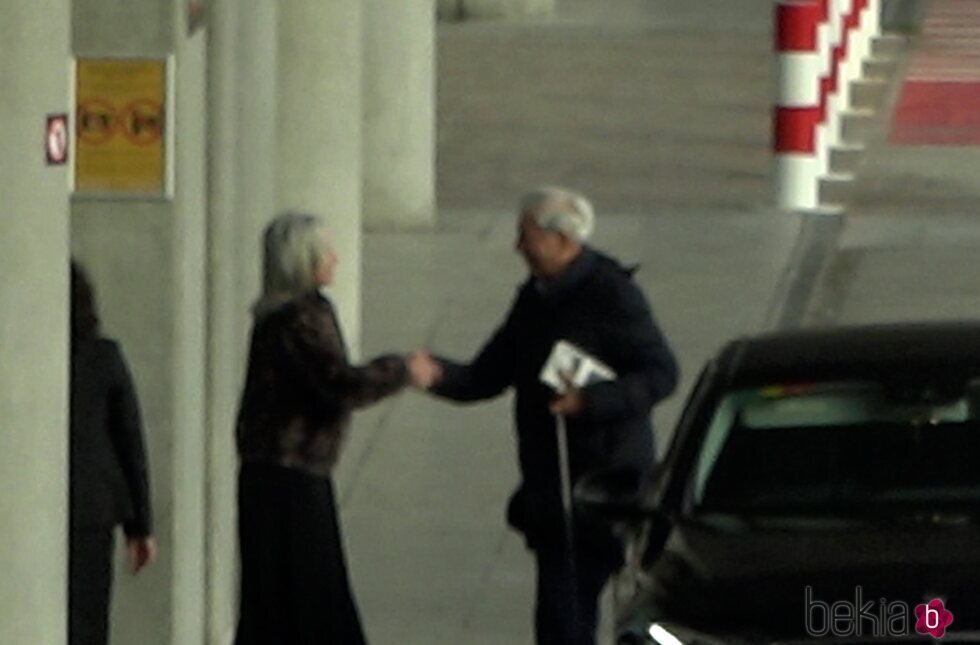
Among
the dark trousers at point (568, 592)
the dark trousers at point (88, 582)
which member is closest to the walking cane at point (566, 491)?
the dark trousers at point (568, 592)

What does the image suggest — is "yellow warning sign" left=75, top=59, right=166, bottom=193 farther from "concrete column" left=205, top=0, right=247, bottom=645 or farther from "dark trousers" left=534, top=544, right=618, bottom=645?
"dark trousers" left=534, top=544, right=618, bottom=645

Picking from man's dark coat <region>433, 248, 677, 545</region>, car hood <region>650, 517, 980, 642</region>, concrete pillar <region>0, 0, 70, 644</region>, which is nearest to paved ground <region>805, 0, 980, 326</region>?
man's dark coat <region>433, 248, 677, 545</region>

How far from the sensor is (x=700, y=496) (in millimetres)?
8180

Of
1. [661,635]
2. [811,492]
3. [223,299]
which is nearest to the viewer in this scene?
[661,635]

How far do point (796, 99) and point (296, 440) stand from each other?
8.19 meters

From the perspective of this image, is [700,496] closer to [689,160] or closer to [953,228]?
[953,228]

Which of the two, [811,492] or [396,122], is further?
[396,122]

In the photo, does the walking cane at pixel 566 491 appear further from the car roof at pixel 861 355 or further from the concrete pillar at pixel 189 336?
the concrete pillar at pixel 189 336

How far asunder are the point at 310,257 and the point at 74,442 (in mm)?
834

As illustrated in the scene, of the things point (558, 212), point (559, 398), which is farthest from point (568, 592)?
point (558, 212)

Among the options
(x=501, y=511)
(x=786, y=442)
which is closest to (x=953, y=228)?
(x=501, y=511)

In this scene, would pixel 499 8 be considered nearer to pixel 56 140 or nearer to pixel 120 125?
pixel 120 125

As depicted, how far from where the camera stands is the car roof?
27.2 ft

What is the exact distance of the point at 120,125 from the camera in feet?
31.4
